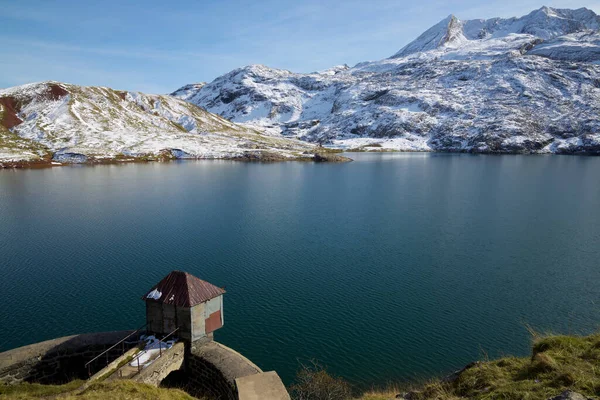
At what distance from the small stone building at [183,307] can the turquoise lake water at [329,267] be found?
566 cm

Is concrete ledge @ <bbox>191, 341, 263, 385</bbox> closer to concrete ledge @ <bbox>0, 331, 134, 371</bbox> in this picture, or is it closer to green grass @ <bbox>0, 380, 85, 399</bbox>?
concrete ledge @ <bbox>0, 331, 134, 371</bbox>

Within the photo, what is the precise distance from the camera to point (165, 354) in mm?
23422

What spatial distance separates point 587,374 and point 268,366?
65.7ft

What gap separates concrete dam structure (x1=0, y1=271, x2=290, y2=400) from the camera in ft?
74.8

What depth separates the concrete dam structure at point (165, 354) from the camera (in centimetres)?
2281

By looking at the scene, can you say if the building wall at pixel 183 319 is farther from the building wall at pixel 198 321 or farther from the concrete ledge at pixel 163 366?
the concrete ledge at pixel 163 366

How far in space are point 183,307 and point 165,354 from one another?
3.05 metres

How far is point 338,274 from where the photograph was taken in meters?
44.2

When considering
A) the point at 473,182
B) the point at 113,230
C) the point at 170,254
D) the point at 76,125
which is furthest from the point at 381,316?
the point at 76,125

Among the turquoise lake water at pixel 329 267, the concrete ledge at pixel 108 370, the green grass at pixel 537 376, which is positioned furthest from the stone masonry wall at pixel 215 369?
the green grass at pixel 537 376

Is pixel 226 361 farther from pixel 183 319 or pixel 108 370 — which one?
pixel 108 370

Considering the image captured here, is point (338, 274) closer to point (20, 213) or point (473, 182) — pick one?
point (20, 213)

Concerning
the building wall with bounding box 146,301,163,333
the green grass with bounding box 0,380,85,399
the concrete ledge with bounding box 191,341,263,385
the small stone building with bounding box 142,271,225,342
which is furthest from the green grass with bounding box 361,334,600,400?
the green grass with bounding box 0,380,85,399

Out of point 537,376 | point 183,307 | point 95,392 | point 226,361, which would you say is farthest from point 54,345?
point 537,376
